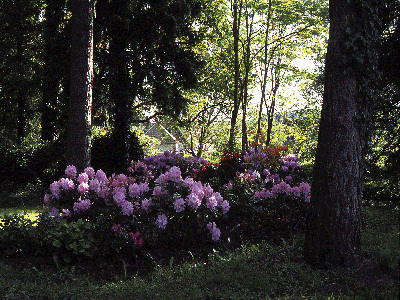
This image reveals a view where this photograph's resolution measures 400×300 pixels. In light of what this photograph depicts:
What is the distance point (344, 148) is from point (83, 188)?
4125 millimetres

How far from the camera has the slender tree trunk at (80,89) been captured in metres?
8.20

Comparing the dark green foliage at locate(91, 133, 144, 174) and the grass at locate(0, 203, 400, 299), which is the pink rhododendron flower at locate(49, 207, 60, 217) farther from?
the dark green foliage at locate(91, 133, 144, 174)

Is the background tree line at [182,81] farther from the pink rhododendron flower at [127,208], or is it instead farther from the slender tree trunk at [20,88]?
the pink rhododendron flower at [127,208]

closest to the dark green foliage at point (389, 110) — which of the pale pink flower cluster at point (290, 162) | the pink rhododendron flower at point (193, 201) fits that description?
the pale pink flower cluster at point (290, 162)

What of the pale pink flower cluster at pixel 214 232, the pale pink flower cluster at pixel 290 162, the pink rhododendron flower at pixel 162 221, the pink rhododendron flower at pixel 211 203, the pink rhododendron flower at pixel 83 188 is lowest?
the pale pink flower cluster at pixel 214 232

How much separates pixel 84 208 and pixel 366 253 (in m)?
4.32

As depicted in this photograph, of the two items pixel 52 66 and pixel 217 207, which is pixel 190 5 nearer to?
pixel 52 66

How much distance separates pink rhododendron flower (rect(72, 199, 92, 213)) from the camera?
580 centimetres

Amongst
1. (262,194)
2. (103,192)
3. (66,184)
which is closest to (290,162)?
(262,194)

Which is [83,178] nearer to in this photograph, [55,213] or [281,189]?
[55,213]

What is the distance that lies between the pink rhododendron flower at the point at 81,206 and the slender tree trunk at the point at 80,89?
2.54m

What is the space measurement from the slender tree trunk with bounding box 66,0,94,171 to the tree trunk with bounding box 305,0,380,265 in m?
5.65

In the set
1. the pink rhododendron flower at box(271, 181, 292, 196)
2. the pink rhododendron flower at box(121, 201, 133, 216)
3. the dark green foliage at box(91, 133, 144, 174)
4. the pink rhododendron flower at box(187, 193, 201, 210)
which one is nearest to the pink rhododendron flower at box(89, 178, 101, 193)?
the pink rhododendron flower at box(121, 201, 133, 216)

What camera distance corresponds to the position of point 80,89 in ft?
27.2
